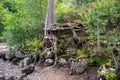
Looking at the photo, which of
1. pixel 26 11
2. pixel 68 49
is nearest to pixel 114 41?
pixel 68 49

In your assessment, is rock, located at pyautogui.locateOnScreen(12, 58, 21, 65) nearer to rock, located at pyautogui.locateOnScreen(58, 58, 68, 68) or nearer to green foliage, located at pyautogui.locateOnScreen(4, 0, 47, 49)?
green foliage, located at pyautogui.locateOnScreen(4, 0, 47, 49)

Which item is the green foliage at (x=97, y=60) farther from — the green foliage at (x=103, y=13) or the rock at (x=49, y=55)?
the rock at (x=49, y=55)

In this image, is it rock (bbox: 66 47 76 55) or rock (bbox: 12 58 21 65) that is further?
rock (bbox: 12 58 21 65)

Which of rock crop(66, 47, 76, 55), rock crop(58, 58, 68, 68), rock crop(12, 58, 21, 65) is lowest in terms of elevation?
rock crop(12, 58, 21, 65)

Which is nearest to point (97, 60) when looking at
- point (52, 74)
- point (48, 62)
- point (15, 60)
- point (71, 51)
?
point (71, 51)

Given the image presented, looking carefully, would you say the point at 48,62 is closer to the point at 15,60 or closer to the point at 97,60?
the point at 97,60

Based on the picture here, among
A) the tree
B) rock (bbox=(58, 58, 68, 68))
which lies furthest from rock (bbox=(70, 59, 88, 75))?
the tree

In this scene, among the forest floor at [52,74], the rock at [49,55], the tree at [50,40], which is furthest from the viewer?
the tree at [50,40]

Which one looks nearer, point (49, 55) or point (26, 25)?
point (49, 55)

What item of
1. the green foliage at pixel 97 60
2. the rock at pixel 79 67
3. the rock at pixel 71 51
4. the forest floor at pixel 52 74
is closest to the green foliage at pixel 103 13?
the green foliage at pixel 97 60

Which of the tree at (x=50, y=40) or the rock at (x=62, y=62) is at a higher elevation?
the tree at (x=50, y=40)

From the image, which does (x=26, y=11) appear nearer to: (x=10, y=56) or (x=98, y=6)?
(x=10, y=56)

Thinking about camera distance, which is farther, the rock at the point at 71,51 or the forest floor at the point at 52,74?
the rock at the point at 71,51

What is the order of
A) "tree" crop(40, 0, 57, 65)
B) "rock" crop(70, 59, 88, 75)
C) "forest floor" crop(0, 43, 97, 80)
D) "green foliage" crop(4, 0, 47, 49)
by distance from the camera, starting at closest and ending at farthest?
"forest floor" crop(0, 43, 97, 80) → "rock" crop(70, 59, 88, 75) → "tree" crop(40, 0, 57, 65) → "green foliage" crop(4, 0, 47, 49)
